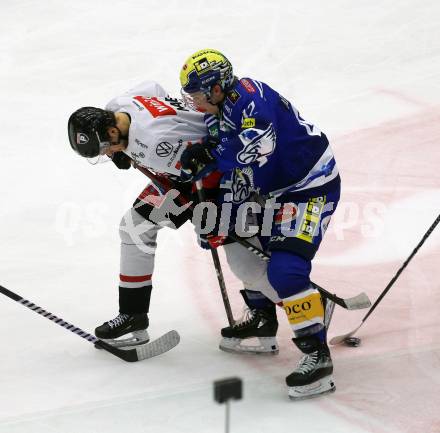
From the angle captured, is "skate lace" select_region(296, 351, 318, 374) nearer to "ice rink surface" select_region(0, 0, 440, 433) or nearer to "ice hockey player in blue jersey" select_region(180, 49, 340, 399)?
"ice hockey player in blue jersey" select_region(180, 49, 340, 399)

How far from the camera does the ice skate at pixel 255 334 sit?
4.15m

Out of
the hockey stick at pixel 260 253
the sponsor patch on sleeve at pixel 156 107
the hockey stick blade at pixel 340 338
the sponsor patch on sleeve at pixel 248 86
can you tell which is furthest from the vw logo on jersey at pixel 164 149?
the hockey stick blade at pixel 340 338

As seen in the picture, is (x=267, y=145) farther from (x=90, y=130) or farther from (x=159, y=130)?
(x=90, y=130)

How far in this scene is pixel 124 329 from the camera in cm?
426

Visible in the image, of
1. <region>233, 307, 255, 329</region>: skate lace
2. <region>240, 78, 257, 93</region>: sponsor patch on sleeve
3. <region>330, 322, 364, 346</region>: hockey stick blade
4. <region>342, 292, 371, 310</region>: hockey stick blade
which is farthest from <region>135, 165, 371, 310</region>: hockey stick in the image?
<region>240, 78, 257, 93</region>: sponsor patch on sleeve

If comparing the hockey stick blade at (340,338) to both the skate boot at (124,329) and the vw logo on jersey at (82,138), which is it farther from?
the vw logo on jersey at (82,138)

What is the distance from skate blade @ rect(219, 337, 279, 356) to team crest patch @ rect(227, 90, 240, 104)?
1.11 meters

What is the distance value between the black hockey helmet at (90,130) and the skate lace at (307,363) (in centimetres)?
116

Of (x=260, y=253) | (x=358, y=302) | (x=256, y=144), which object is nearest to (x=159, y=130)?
(x=256, y=144)

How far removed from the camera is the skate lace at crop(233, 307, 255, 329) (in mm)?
4223

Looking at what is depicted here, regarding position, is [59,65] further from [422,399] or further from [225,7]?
[422,399]

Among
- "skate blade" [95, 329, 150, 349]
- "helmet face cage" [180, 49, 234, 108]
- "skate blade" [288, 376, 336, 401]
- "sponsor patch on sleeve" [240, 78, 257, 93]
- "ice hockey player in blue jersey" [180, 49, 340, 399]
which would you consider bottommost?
"skate blade" [288, 376, 336, 401]

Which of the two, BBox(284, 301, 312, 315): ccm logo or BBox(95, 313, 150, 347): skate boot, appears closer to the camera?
BBox(284, 301, 312, 315): ccm logo

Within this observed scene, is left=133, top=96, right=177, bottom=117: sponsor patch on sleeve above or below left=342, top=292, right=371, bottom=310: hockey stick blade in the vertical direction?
above
